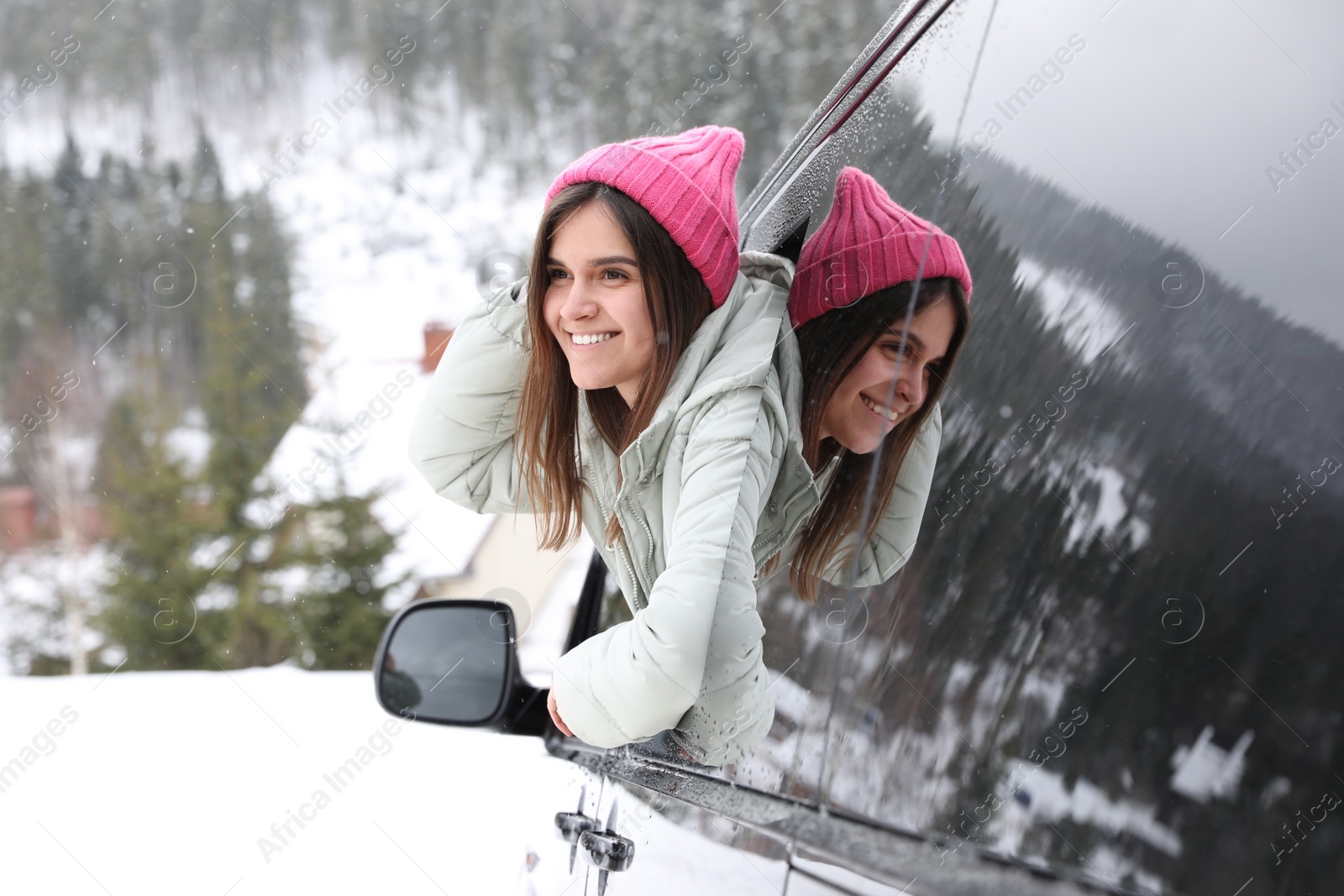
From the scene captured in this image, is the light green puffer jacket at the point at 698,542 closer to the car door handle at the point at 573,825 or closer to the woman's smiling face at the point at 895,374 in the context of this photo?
the woman's smiling face at the point at 895,374

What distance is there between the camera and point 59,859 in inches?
176

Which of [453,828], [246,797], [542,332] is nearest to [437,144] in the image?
[246,797]

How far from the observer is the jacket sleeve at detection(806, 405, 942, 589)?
26.8 inches

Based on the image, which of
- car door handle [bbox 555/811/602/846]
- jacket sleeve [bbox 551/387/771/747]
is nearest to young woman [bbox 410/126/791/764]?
jacket sleeve [bbox 551/387/771/747]

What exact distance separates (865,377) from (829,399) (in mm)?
47

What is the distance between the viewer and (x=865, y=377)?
27.7 inches

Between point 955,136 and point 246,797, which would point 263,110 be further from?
point 955,136

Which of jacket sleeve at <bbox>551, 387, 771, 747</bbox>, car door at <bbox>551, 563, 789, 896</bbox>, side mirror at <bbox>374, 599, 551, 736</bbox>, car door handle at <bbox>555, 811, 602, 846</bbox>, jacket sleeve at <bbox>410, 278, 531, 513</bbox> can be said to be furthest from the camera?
side mirror at <bbox>374, 599, 551, 736</bbox>

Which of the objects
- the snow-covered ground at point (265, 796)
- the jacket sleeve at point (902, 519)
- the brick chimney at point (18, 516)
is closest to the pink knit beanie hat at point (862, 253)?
the jacket sleeve at point (902, 519)

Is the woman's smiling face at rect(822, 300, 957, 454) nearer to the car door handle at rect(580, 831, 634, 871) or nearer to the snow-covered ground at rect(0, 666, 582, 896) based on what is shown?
the car door handle at rect(580, 831, 634, 871)

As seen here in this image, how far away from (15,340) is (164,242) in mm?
3310

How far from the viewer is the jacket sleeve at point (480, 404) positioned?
1056 mm

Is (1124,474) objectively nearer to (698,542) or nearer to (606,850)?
(698,542)

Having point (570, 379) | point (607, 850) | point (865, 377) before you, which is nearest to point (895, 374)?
point (865, 377)
